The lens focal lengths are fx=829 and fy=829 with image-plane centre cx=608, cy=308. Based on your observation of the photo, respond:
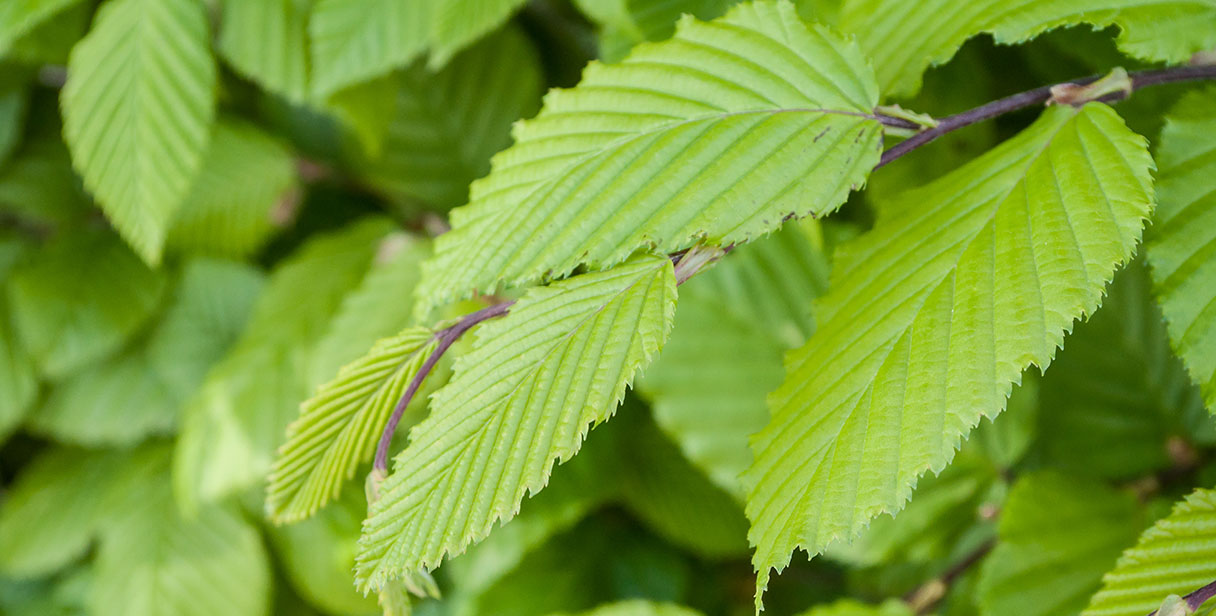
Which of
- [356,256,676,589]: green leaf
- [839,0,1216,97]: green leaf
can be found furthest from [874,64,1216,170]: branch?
[356,256,676,589]: green leaf

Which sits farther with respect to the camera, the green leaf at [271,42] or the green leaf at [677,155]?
the green leaf at [271,42]

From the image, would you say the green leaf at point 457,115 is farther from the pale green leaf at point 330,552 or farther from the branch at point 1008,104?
A: the branch at point 1008,104

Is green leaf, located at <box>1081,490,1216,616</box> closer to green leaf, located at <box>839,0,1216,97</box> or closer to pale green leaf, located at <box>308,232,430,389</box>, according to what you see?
green leaf, located at <box>839,0,1216,97</box>

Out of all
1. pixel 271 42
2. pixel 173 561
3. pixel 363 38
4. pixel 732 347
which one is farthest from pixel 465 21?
pixel 173 561

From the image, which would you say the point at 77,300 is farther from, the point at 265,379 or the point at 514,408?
the point at 514,408

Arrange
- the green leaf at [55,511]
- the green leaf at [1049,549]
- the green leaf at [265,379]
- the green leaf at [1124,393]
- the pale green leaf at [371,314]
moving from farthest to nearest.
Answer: the green leaf at [55,511] → the green leaf at [265,379] → the pale green leaf at [371,314] → the green leaf at [1124,393] → the green leaf at [1049,549]

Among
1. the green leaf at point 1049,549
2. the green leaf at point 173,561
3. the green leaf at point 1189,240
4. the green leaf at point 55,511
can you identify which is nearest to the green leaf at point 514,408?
the green leaf at point 1189,240
